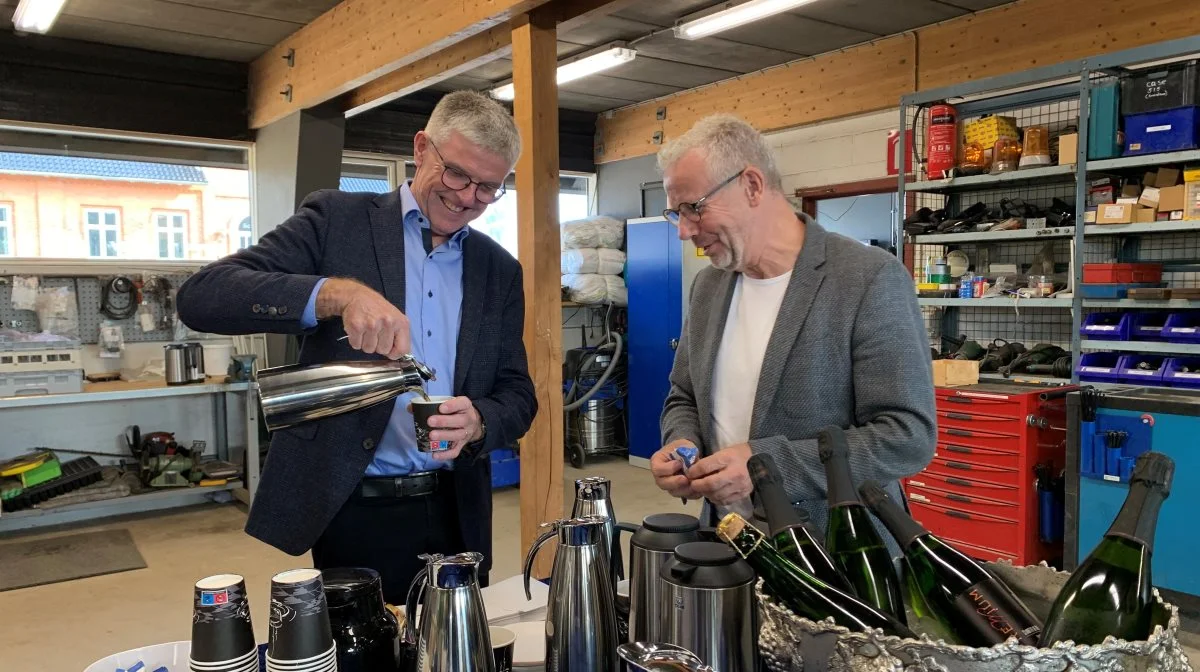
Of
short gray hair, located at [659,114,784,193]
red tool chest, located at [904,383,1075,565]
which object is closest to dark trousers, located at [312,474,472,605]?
short gray hair, located at [659,114,784,193]

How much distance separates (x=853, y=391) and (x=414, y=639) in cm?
94

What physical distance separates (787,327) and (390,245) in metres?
0.87

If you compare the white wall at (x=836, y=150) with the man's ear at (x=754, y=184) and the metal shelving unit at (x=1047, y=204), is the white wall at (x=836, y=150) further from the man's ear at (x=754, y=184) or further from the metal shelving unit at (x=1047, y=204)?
the man's ear at (x=754, y=184)

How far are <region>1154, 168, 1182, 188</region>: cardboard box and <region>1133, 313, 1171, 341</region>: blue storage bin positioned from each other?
2.03 ft

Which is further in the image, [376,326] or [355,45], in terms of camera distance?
[355,45]

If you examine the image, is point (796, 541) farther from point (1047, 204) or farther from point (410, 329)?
point (1047, 204)

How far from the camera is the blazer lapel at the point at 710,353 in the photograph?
5.69 feet

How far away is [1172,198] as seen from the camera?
3.75m

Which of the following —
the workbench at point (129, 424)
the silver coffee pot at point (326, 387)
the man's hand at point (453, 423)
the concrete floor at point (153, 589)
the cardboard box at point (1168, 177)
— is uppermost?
the cardboard box at point (1168, 177)

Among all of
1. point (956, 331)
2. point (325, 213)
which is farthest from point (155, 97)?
point (956, 331)

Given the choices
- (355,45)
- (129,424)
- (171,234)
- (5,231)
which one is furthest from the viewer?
(171,234)

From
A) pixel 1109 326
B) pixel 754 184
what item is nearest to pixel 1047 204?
pixel 1109 326

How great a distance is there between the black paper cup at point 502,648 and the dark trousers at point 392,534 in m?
0.80

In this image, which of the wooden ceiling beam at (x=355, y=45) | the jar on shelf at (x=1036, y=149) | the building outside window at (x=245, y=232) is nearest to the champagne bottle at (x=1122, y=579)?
the wooden ceiling beam at (x=355, y=45)
